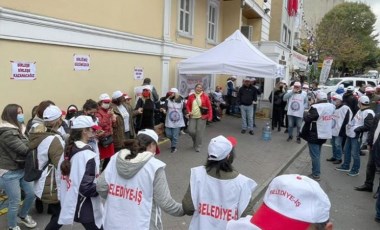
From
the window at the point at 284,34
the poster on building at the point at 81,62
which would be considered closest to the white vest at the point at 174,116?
the poster on building at the point at 81,62

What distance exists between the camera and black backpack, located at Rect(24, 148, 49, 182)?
390cm

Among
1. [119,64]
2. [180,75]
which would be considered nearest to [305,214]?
[119,64]

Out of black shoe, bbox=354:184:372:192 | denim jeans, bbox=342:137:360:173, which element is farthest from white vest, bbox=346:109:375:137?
black shoe, bbox=354:184:372:192

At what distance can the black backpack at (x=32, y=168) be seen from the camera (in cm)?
390

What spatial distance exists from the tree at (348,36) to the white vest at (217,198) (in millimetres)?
33750

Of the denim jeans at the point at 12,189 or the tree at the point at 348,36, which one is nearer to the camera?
the denim jeans at the point at 12,189

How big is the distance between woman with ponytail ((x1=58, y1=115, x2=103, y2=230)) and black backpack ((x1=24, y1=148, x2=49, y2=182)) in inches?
24.3

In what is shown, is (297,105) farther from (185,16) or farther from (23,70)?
(23,70)

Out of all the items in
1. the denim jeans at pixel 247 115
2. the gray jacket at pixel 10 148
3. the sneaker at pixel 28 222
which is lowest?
the sneaker at pixel 28 222

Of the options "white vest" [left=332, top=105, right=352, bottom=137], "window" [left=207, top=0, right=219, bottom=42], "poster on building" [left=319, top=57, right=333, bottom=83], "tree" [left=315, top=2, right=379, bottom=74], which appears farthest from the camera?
"tree" [left=315, top=2, right=379, bottom=74]

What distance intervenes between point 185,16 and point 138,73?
3838 mm

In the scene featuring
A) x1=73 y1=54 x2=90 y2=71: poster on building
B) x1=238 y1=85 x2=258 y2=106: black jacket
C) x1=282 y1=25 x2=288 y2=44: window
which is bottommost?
x1=238 y1=85 x2=258 y2=106: black jacket

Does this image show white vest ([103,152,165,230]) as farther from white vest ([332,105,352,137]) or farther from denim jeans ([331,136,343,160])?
denim jeans ([331,136,343,160])

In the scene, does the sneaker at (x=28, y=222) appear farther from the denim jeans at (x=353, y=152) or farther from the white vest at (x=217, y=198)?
the denim jeans at (x=353, y=152)
